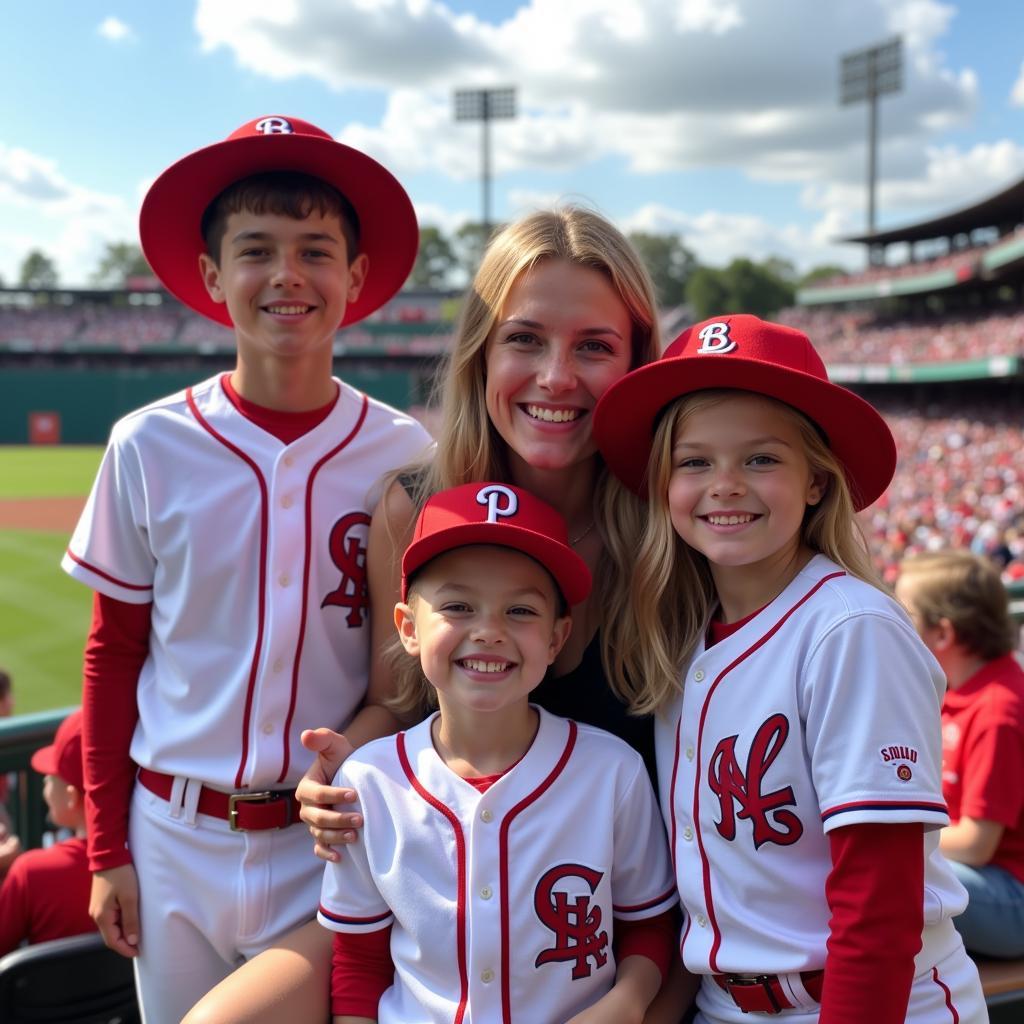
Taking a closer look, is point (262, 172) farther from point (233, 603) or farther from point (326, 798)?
point (326, 798)

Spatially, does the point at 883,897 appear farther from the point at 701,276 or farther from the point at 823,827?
the point at 701,276

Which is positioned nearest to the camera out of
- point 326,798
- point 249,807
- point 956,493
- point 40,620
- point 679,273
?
point 326,798

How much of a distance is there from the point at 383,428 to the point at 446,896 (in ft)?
3.34

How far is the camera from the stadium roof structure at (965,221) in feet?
97.7

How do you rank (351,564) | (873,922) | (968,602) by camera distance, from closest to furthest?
(873,922) → (351,564) → (968,602)

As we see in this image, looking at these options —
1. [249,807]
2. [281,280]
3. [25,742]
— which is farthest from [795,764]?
[25,742]

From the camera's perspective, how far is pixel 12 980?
6.33 ft

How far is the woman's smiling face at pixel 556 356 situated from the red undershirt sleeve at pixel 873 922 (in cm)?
90

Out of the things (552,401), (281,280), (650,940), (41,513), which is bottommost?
(41,513)

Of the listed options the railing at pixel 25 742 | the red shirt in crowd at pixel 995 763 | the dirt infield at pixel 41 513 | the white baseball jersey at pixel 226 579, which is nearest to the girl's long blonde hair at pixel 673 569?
the white baseball jersey at pixel 226 579

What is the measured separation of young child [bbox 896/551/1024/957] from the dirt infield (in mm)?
A: 17215

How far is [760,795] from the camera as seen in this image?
1550 millimetres

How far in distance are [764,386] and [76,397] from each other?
125 ft

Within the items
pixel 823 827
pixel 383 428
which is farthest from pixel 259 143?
pixel 823 827
